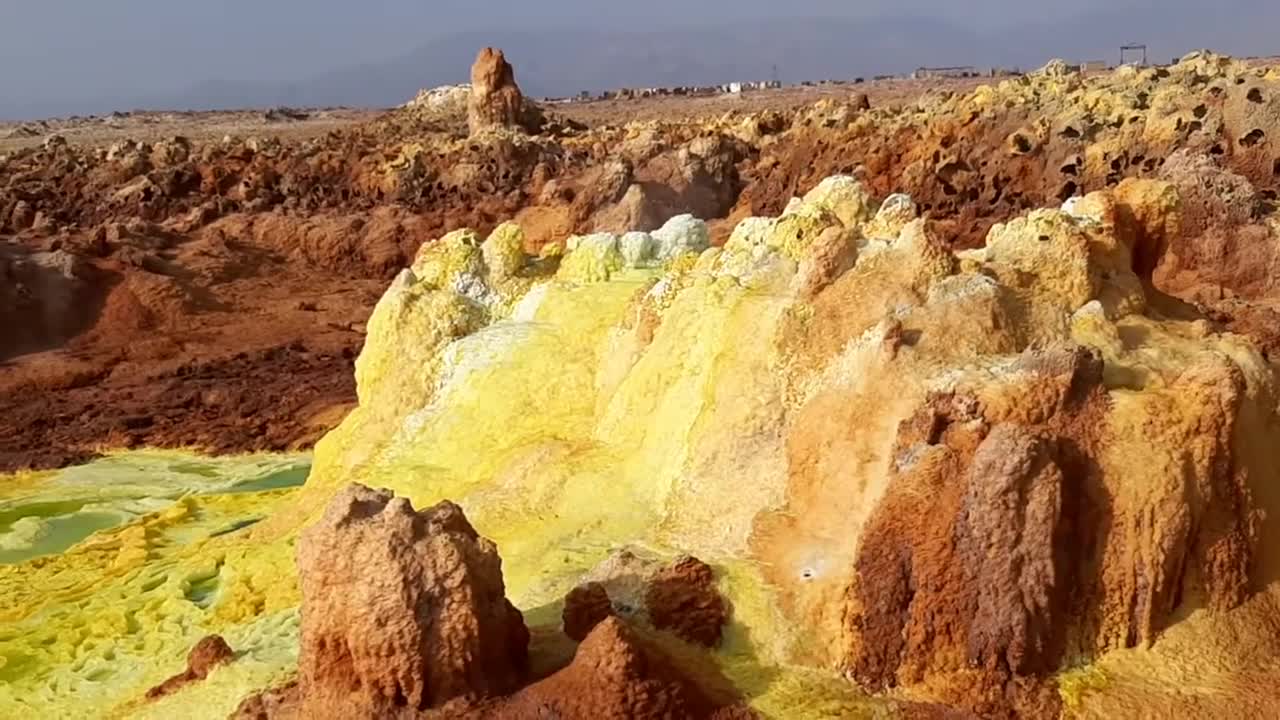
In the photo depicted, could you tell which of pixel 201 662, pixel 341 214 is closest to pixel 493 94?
pixel 341 214

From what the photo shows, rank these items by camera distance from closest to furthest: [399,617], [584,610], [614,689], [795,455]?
[614,689] < [399,617] < [584,610] < [795,455]

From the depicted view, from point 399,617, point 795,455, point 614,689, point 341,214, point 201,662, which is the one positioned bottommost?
point 201,662

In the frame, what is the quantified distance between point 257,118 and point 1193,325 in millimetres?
55842

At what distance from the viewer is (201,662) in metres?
4.89

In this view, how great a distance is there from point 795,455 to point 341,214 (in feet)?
61.2

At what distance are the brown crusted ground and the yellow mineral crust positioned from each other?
429cm

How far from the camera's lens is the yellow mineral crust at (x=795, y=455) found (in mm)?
4227

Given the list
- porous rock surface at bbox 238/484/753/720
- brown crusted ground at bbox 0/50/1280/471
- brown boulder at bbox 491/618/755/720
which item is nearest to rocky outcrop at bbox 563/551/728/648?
porous rock surface at bbox 238/484/753/720

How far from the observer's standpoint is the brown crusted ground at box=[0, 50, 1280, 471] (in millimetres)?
12281

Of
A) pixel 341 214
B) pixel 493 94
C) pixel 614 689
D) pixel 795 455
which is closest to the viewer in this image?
pixel 614 689

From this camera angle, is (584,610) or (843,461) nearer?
(584,610)

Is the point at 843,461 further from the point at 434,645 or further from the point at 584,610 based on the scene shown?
the point at 434,645

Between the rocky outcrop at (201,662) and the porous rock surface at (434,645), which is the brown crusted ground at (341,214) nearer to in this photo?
the rocky outcrop at (201,662)

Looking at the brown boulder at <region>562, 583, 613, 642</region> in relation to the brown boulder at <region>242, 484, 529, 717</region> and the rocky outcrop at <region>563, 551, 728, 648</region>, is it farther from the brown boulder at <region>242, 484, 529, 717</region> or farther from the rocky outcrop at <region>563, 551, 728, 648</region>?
the brown boulder at <region>242, 484, 529, 717</region>
